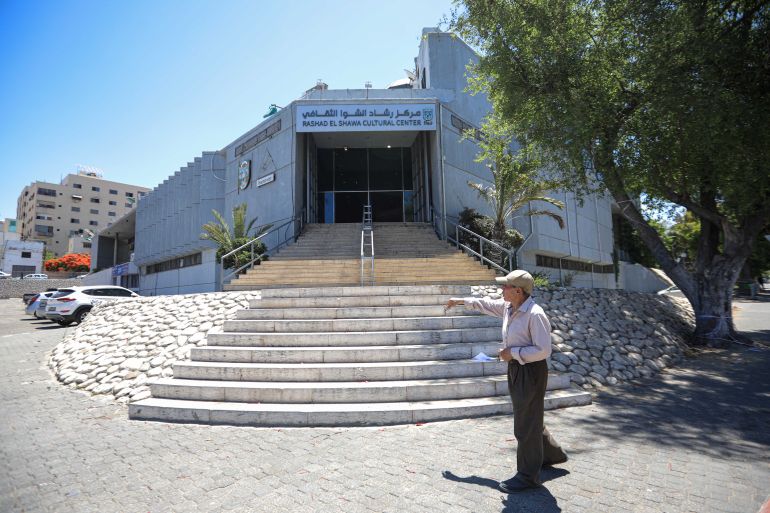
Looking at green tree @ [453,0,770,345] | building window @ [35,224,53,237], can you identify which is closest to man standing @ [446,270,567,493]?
green tree @ [453,0,770,345]

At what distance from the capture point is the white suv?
1427 cm

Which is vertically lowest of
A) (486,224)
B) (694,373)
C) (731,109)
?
(694,373)

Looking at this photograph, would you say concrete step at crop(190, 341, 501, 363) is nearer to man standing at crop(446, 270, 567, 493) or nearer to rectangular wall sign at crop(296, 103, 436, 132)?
man standing at crop(446, 270, 567, 493)

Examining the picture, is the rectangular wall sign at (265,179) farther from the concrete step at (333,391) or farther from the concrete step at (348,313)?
the concrete step at (333,391)

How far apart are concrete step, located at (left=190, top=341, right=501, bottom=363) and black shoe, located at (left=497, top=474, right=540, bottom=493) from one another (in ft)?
10.1

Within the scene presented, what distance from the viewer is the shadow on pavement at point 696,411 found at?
13.3 ft

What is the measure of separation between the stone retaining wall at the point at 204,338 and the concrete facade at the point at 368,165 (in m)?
5.82

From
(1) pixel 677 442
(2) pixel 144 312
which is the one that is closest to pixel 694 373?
(1) pixel 677 442

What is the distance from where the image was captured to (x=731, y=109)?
310 inches

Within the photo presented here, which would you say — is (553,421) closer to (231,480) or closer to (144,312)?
(231,480)

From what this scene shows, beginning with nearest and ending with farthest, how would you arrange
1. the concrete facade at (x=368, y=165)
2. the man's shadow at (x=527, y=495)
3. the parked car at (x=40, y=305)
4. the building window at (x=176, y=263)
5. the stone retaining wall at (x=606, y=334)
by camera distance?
the man's shadow at (x=527, y=495), the stone retaining wall at (x=606, y=334), the parked car at (x=40, y=305), the concrete facade at (x=368, y=165), the building window at (x=176, y=263)

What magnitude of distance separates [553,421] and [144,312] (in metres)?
9.12

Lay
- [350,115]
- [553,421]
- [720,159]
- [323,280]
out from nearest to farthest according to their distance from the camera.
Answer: [553,421]
[720,159]
[323,280]
[350,115]

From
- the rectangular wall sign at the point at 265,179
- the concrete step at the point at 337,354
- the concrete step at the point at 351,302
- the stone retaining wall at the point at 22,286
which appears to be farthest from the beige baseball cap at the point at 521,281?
the stone retaining wall at the point at 22,286
